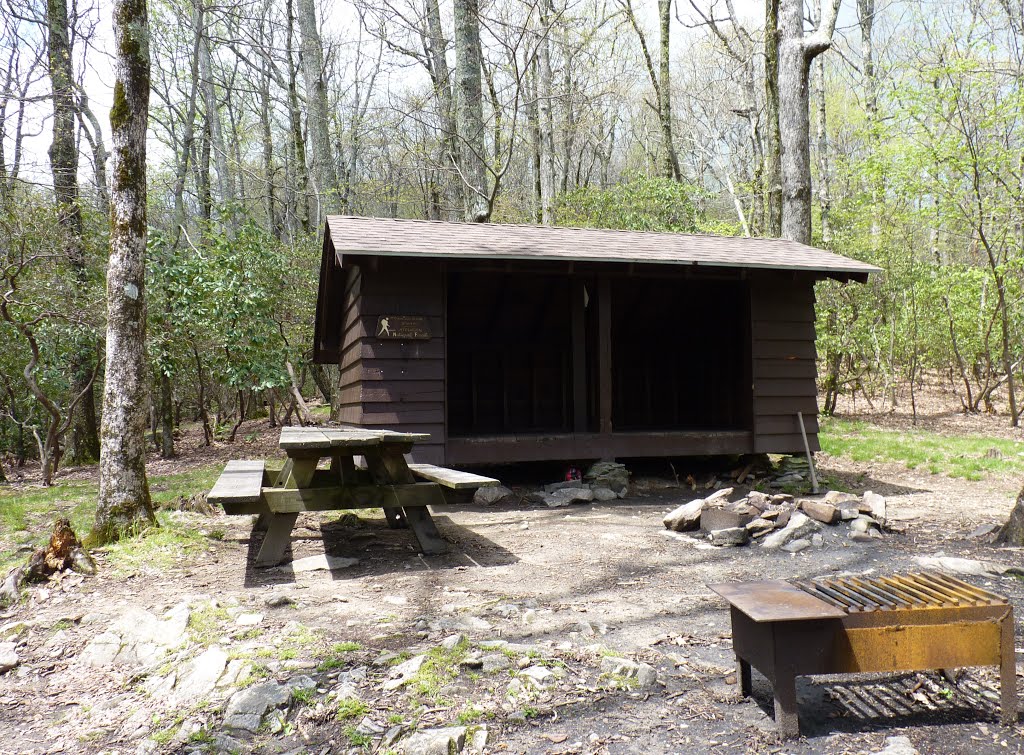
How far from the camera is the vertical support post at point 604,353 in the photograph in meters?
8.46

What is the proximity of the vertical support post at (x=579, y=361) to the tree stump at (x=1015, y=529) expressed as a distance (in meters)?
4.34

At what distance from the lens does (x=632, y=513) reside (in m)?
7.35

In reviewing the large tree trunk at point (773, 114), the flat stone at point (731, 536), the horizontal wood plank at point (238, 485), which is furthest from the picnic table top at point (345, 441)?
the large tree trunk at point (773, 114)

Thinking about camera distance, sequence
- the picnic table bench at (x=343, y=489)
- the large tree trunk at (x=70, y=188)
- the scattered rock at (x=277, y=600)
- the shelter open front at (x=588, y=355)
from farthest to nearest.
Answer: the large tree trunk at (x=70, y=188) < the shelter open front at (x=588, y=355) < the picnic table bench at (x=343, y=489) < the scattered rock at (x=277, y=600)

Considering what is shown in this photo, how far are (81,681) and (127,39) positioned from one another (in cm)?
484

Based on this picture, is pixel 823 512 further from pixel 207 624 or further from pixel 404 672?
pixel 207 624

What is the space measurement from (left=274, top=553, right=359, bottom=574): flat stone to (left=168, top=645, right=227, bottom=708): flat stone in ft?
5.36

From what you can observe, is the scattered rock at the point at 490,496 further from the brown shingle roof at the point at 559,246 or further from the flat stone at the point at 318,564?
the flat stone at the point at 318,564

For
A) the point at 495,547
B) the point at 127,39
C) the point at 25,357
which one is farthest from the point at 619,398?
the point at 25,357

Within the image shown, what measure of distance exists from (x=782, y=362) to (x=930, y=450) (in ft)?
12.3

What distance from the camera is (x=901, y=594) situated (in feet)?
9.42

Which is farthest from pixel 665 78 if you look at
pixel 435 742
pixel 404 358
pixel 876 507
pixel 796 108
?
pixel 435 742

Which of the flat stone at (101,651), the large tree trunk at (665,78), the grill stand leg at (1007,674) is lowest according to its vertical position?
Answer: the flat stone at (101,651)

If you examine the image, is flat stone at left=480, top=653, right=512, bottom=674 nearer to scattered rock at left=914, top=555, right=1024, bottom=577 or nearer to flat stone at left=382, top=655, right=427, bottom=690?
flat stone at left=382, top=655, right=427, bottom=690
